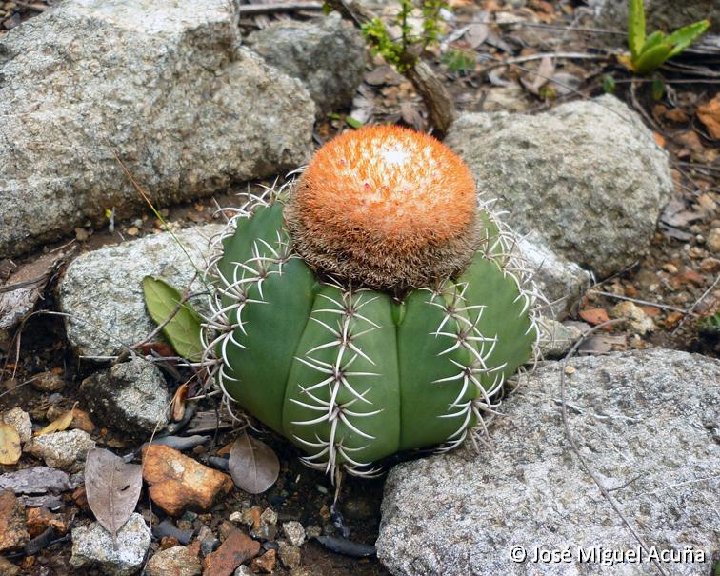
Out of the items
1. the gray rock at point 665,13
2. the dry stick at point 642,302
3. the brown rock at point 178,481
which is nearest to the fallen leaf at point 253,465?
the brown rock at point 178,481

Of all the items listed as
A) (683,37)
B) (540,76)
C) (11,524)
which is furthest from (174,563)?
(683,37)

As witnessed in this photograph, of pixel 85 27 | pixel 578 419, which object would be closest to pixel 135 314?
pixel 85 27

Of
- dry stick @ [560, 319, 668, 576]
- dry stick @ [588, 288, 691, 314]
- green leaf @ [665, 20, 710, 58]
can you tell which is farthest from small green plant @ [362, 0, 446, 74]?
dry stick @ [560, 319, 668, 576]

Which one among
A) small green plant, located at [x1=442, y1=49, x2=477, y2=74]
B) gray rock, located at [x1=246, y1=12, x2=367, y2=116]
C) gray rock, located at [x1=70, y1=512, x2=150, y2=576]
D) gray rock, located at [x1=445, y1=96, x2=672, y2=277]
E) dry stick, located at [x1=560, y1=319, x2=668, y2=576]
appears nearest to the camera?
dry stick, located at [x1=560, y1=319, x2=668, y2=576]

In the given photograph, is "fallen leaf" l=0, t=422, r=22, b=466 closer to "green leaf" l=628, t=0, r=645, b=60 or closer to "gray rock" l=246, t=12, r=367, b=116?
"gray rock" l=246, t=12, r=367, b=116

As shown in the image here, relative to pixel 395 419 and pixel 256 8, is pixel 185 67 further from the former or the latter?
pixel 395 419

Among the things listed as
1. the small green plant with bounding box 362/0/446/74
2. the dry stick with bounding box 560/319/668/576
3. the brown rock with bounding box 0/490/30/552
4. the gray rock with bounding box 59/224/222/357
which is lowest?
the brown rock with bounding box 0/490/30/552

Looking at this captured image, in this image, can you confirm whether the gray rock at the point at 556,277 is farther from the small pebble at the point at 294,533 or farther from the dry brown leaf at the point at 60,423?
the dry brown leaf at the point at 60,423
